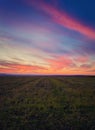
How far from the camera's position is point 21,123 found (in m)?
8.49

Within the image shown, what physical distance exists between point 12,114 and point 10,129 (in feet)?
8.25

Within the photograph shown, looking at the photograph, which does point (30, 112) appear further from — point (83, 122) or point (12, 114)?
point (83, 122)

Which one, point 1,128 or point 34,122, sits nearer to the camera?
point 1,128

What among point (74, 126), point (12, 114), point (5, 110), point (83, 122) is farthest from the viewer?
→ point (5, 110)

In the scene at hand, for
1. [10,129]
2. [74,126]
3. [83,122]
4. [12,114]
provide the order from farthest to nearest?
1. [12,114]
2. [83,122]
3. [74,126]
4. [10,129]

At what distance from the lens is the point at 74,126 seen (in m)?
8.30

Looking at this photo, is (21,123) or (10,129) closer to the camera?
(10,129)

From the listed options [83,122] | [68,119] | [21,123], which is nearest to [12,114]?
[21,123]

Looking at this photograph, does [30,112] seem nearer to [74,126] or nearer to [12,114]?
[12,114]

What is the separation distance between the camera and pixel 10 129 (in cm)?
764

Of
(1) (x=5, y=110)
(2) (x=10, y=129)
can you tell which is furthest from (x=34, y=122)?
(1) (x=5, y=110)

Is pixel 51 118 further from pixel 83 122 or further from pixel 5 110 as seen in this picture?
pixel 5 110

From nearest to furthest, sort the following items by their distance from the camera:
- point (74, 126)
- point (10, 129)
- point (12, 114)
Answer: point (10, 129) → point (74, 126) → point (12, 114)

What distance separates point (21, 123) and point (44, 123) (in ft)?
3.62
